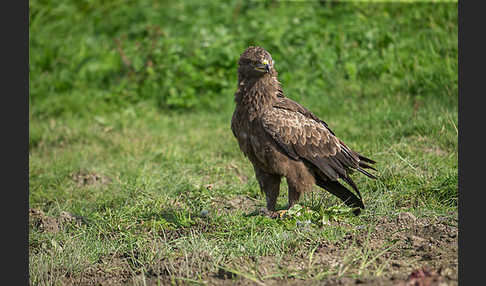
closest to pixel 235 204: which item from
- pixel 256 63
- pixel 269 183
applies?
pixel 269 183

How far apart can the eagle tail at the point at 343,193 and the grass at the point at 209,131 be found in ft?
0.37

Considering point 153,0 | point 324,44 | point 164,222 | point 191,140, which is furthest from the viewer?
point 153,0

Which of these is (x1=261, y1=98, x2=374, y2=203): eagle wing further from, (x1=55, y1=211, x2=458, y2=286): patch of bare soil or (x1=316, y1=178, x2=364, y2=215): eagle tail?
(x1=55, y1=211, x2=458, y2=286): patch of bare soil

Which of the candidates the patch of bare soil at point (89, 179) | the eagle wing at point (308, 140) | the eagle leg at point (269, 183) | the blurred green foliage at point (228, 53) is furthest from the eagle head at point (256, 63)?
the blurred green foliage at point (228, 53)

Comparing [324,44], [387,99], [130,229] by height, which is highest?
[324,44]

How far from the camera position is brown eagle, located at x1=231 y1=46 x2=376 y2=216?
4895 millimetres

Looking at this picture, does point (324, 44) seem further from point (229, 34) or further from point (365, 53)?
point (229, 34)

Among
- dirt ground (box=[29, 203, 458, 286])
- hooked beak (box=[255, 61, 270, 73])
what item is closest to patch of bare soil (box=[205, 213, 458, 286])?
dirt ground (box=[29, 203, 458, 286])

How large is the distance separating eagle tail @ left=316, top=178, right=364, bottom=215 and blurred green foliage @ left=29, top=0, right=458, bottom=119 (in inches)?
133

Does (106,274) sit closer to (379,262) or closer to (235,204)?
(235,204)

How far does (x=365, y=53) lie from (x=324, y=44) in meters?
0.73

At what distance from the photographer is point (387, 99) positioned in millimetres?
8102

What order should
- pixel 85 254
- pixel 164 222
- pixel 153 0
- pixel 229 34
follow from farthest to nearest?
pixel 153 0
pixel 229 34
pixel 164 222
pixel 85 254

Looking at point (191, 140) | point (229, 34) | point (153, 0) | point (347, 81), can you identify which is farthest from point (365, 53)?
point (153, 0)
